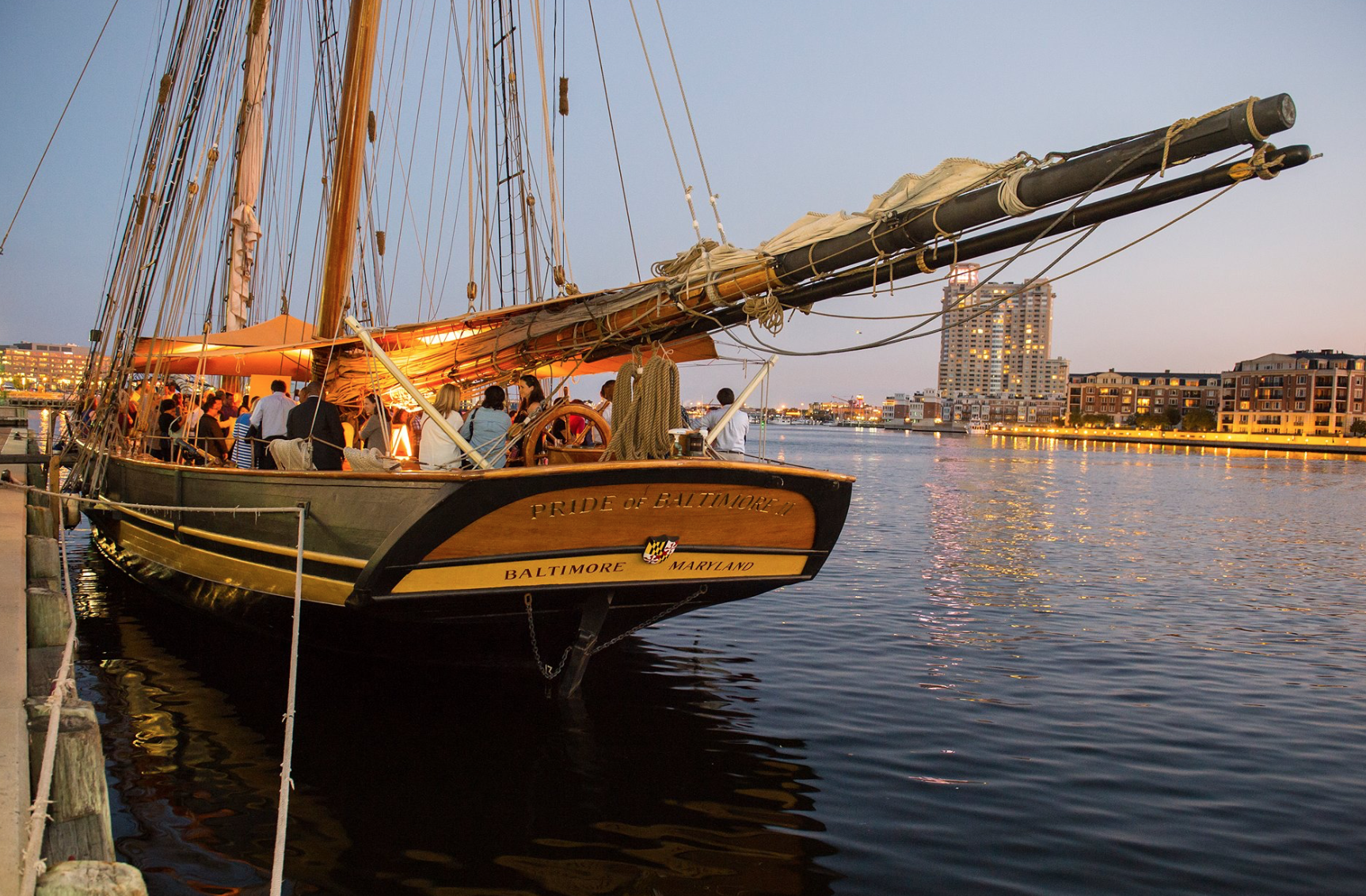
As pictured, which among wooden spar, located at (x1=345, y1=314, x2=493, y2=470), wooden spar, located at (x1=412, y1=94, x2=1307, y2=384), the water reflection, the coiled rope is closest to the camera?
wooden spar, located at (x1=412, y1=94, x2=1307, y2=384)

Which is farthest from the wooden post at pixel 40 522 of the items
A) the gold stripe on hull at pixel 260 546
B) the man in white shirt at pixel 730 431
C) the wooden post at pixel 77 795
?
the wooden post at pixel 77 795

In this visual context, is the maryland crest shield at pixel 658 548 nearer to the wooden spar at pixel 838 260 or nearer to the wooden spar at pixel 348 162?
the wooden spar at pixel 838 260

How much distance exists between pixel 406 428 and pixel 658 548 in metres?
4.27

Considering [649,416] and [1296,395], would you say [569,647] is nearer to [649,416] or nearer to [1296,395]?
[649,416]

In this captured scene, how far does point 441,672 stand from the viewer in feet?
30.5

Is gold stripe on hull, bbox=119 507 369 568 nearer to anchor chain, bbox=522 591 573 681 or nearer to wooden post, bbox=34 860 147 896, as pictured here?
anchor chain, bbox=522 591 573 681

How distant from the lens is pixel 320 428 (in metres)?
8.90

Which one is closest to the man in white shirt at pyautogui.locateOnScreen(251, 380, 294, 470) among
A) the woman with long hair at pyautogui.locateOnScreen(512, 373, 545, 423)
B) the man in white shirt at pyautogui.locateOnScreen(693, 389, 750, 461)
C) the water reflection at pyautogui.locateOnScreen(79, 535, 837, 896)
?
the water reflection at pyautogui.locateOnScreen(79, 535, 837, 896)

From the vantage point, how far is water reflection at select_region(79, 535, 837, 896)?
5.47 metres

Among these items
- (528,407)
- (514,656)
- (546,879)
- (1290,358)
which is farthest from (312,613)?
(1290,358)

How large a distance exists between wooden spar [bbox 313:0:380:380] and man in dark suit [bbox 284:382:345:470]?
2753 mm

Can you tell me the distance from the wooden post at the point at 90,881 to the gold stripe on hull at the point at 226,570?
432 cm

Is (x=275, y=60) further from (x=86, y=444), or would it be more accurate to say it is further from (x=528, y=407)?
(x=528, y=407)

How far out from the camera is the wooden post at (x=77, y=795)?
12.6 ft
